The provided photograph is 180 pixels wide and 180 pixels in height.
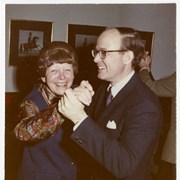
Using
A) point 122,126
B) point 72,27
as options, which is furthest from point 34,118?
point 72,27

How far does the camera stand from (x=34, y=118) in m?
1.23

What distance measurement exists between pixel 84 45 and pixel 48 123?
226 centimetres

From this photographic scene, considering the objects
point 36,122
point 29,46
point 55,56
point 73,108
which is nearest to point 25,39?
point 29,46

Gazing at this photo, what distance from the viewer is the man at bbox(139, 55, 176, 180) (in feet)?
5.82

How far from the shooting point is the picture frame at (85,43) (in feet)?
10.6

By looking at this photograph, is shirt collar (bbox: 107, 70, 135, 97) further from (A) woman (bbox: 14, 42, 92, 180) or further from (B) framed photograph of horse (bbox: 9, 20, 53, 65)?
(B) framed photograph of horse (bbox: 9, 20, 53, 65)

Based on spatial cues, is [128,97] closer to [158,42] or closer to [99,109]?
[99,109]

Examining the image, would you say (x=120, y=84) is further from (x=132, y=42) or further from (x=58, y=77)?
(x=58, y=77)

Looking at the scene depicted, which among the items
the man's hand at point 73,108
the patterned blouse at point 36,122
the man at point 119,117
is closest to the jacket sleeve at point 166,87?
the man at point 119,117

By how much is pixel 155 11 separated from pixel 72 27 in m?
0.97

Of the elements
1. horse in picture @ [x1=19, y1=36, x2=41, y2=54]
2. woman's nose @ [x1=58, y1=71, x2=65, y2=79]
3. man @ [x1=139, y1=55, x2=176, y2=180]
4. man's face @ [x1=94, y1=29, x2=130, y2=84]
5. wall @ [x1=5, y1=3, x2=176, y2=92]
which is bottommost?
man @ [x1=139, y1=55, x2=176, y2=180]

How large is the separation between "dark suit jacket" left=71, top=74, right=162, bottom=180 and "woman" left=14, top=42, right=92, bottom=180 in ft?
0.72

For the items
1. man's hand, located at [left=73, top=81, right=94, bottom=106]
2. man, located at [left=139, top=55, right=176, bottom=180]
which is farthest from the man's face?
man, located at [left=139, top=55, right=176, bottom=180]

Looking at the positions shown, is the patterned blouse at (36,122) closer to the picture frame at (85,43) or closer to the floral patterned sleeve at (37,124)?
the floral patterned sleeve at (37,124)
